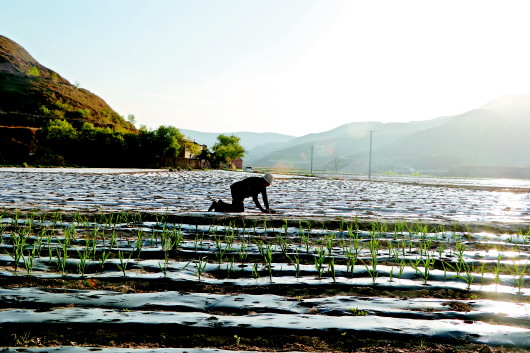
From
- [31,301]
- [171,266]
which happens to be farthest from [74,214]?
[31,301]

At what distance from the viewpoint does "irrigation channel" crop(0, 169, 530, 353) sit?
6.73 ft

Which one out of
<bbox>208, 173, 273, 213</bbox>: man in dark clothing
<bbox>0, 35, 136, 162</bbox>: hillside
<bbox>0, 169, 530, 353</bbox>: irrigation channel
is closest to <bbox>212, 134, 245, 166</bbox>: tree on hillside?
<bbox>0, 35, 136, 162</bbox>: hillside

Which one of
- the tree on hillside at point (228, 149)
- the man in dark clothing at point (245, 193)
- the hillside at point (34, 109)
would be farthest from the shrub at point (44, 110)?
the man in dark clothing at point (245, 193)

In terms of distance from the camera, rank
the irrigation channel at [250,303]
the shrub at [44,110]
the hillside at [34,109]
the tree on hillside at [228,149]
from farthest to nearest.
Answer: the tree on hillside at [228,149] < the shrub at [44,110] < the hillside at [34,109] < the irrigation channel at [250,303]

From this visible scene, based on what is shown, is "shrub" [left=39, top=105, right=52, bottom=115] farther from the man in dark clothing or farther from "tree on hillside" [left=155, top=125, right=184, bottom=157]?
the man in dark clothing

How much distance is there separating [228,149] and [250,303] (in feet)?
250

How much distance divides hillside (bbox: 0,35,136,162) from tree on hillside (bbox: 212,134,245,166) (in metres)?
17.9

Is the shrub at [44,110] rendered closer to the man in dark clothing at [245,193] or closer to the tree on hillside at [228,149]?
the tree on hillside at [228,149]

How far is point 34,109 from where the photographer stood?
62312 millimetres

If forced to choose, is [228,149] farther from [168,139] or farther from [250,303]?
[250,303]

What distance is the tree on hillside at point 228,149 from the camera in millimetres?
76938

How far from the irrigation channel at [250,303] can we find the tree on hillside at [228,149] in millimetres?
72926

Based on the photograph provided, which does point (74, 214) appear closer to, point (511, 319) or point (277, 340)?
point (277, 340)

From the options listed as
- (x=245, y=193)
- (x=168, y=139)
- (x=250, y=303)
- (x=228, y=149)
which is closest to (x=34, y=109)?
(x=168, y=139)
